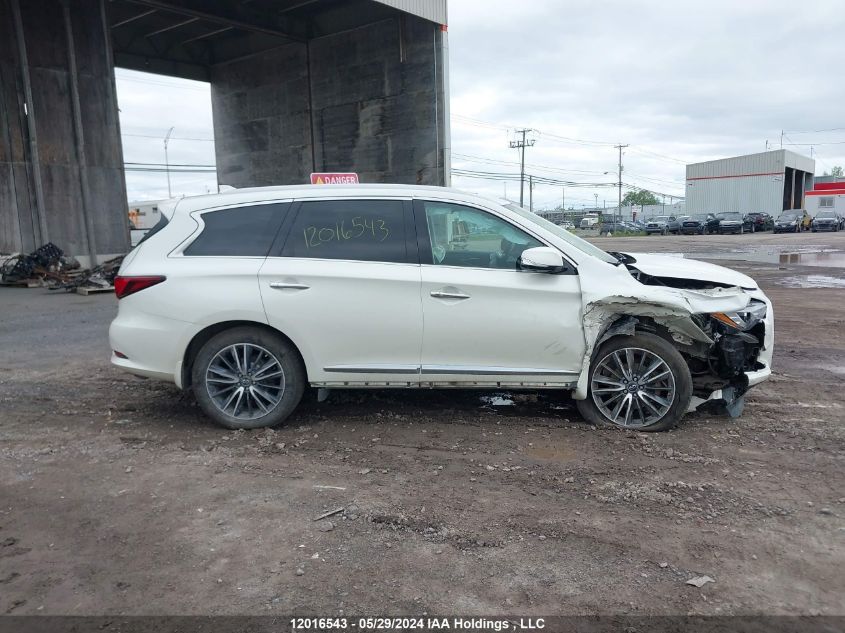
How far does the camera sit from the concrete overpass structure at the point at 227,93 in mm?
18109

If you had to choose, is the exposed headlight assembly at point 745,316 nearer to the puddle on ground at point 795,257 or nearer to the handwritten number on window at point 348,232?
the handwritten number on window at point 348,232

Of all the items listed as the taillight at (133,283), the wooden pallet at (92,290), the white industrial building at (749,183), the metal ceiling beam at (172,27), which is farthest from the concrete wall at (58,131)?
the white industrial building at (749,183)

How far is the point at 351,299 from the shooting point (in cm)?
478

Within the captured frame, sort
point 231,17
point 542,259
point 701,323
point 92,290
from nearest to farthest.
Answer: point 542,259 → point 701,323 → point 92,290 → point 231,17

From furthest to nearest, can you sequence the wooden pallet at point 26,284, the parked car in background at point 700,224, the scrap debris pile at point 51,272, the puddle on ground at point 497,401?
the parked car in background at point 700,224, the wooden pallet at point 26,284, the scrap debris pile at point 51,272, the puddle on ground at point 497,401

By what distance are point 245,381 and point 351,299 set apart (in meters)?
1.06

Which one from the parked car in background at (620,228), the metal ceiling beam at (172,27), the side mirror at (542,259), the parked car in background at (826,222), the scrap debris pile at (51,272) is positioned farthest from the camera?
the parked car in background at (620,228)

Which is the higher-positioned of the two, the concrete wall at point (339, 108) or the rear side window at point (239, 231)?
the concrete wall at point (339, 108)

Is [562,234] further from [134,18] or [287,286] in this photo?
[134,18]

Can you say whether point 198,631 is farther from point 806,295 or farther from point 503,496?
point 806,295

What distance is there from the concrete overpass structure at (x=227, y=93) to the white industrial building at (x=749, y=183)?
164 ft

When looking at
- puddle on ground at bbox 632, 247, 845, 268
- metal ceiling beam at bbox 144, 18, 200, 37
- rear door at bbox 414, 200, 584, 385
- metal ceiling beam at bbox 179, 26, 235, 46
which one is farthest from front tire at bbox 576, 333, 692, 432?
metal ceiling beam at bbox 179, 26, 235, 46

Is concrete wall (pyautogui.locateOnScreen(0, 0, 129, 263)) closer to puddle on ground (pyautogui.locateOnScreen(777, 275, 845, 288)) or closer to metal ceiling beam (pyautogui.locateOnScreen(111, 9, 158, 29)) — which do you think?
metal ceiling beam (pyautogui.locateOnScreen(111, 9, 158, 29))

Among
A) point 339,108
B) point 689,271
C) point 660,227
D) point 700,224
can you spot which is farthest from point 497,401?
point 660,227
